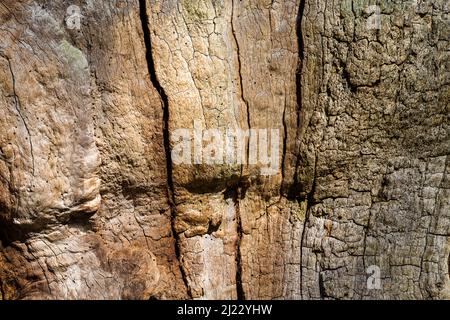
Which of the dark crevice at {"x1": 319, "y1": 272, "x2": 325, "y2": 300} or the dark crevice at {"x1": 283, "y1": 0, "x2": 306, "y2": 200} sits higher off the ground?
the dark crevice at {"x1": 283, "y1": 0, "x2": 306, "y2": 200}

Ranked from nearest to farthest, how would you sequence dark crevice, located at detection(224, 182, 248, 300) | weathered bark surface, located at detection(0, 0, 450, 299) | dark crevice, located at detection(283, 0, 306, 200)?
weathered bark surface, located at detection(0, 0, 450, 299), dark crevice, located at detection(283, 0, 306, 200), dark crevice, located at detection(224, 182, 248, 300)

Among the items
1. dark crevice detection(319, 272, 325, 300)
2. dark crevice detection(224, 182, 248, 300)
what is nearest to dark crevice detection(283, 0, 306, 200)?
dark crevice detection(224, 182, 248, 300)

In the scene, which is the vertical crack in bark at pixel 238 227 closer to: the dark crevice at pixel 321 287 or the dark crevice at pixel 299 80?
the dark crevice at pixel 299 80


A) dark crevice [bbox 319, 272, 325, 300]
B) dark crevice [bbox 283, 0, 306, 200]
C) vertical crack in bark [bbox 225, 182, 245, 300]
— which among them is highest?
dark crevice [bbox 283, 0, 306, 200]

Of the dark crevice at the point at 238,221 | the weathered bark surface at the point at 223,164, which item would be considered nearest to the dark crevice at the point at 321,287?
the weathered bark surface at the point at 223,164

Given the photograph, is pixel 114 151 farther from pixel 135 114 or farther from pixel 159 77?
pixel 159 77

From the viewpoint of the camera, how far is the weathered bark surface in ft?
7.02

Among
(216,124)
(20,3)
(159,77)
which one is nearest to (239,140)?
(216,124)

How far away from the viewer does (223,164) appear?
7.70 feet

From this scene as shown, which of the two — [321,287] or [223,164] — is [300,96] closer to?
[223,164]

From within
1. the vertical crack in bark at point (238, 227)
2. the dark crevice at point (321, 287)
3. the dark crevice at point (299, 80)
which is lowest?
the dark crevice at point (321, 287)

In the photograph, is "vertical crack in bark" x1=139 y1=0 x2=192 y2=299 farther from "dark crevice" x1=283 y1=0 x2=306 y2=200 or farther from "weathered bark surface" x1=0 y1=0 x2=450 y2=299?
"dark crevice" x1=283 y1=0 x2=306 y2=200

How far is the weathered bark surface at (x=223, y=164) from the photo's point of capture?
2139 mm

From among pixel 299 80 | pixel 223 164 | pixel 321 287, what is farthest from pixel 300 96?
pixel 321 287
